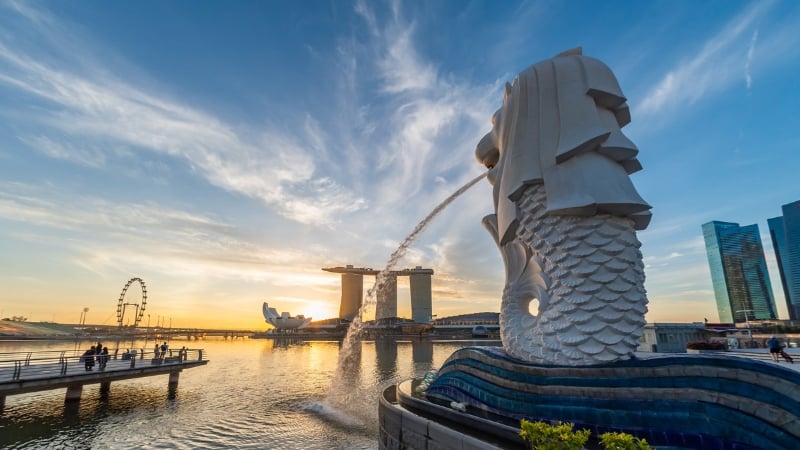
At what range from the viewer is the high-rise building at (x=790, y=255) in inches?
3922

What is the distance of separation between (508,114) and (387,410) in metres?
8.34

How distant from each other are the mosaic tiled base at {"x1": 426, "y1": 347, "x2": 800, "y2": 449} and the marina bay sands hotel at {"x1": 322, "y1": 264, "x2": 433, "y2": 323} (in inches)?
4469

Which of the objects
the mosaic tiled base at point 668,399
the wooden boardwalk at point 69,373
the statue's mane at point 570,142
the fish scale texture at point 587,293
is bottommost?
the wooden boardwalk at point 69,373

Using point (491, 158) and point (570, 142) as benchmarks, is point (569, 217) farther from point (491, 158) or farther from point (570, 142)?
point (491, 158)

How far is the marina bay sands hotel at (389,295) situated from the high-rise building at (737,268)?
3105 inches

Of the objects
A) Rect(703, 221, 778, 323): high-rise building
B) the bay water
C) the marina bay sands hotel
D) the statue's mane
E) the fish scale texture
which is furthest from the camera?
the marina bay sands hotel

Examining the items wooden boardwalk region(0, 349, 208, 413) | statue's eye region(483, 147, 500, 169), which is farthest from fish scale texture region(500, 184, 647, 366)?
A: wooden boardwalk region(0, 349, 208, 413)

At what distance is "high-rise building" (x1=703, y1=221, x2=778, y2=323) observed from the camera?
9556cm

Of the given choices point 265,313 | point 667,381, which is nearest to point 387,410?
point 667,381

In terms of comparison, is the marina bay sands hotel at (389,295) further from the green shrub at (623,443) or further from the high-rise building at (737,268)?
the green shrub at (623,443)

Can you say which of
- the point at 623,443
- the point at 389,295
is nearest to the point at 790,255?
the point at 389,295

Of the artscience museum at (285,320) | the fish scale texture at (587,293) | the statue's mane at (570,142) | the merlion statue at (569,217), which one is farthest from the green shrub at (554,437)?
the artscience museum at (285,320)

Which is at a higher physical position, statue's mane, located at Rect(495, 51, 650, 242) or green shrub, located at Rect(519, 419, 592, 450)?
statue's mane, located at Rect(495, 51, 650, 242)

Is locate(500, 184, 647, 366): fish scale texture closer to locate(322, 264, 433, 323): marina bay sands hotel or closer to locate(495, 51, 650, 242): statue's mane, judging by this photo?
locate(495, 51, 650, 242): statue's mane
